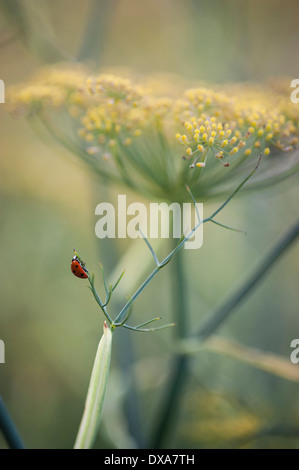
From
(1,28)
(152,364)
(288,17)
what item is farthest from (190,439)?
(288,17)

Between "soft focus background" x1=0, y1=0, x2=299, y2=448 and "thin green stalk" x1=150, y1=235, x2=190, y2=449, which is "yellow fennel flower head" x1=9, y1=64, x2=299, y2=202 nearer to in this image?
"thin green stalk" x1=150, y1=235, x2=190, y2=449

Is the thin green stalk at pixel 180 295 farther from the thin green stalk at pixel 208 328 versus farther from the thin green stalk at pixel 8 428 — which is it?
the thin green stalk at pixel 8 428

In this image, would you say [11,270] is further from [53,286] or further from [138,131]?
[138,131]

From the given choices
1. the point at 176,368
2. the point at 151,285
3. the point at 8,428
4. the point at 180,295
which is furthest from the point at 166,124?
the point at 151,285

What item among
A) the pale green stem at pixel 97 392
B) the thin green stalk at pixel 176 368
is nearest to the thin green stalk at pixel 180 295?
the thin green stalk at pixel 176 368

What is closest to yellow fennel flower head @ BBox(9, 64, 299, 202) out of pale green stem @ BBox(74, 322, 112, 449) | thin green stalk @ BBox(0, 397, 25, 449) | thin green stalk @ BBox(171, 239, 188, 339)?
thin green stalk @ BBox(171, 239, 188, 339)
